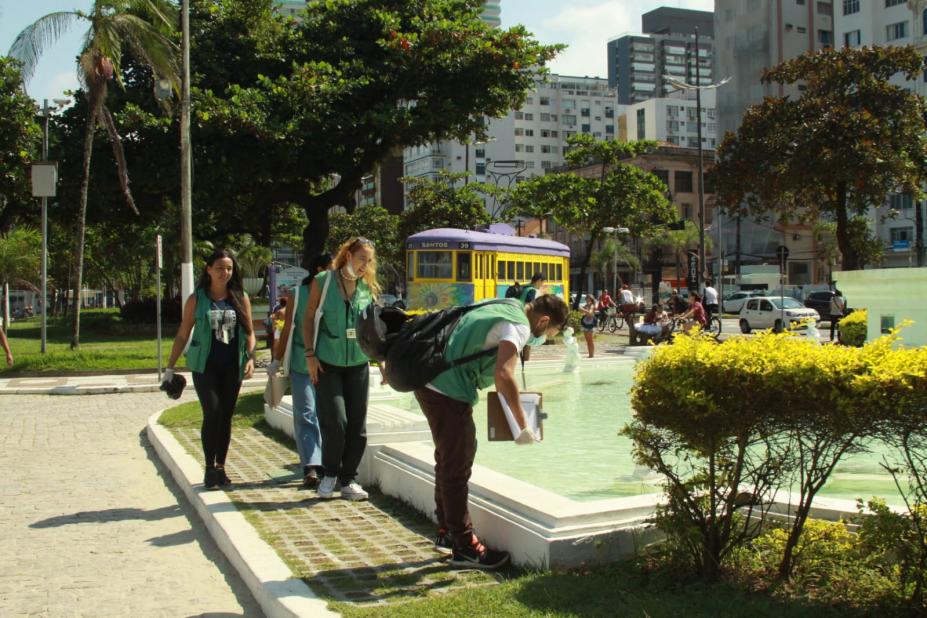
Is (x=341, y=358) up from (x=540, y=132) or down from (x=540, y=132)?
down

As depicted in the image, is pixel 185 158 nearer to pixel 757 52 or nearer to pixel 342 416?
pixel 342 416

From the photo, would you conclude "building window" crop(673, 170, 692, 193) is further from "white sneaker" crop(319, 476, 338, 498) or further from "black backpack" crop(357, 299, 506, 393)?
"black backpack" crop(357, 299, 506, 393)

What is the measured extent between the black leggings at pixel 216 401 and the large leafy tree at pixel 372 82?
18.7 meters


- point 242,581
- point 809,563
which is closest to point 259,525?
point 242,581

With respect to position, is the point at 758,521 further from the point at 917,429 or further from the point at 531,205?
the point at 531,205

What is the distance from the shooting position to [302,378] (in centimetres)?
670

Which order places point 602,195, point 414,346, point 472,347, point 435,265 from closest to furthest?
point 472,347 < point 414,346 < point 435,265 < point 602,195

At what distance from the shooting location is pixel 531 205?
37.2 meters

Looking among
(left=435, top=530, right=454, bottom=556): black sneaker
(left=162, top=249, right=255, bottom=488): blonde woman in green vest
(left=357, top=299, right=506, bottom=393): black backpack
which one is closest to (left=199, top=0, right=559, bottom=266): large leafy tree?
(left=162, top=249, right=255, bottom=488): blonde woman in green vest

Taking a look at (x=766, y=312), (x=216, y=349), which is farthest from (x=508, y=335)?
(x=766, y=312)

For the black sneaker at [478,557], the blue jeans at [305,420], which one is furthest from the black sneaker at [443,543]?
the blue jeans at [305,420]

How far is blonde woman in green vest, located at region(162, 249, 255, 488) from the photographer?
6504 millimetres

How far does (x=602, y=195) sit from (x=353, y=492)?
30761 millimetres

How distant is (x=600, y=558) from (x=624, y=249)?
72.3 metres
